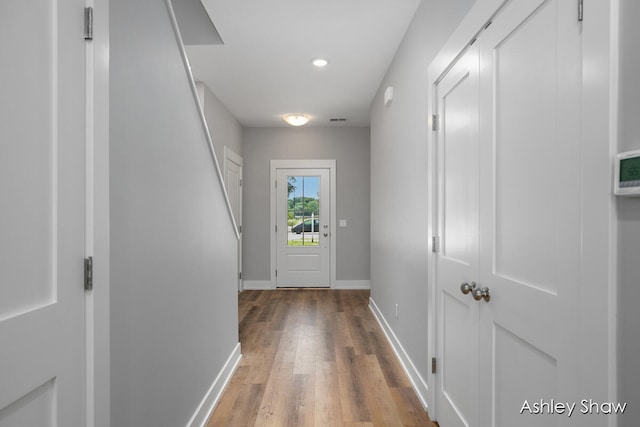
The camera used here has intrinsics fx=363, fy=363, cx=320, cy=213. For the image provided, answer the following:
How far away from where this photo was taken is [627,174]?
76 centimetres

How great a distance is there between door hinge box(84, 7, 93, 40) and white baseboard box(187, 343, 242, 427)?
1.71m

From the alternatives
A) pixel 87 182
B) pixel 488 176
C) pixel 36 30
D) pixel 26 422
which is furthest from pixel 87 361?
pixel 488 176

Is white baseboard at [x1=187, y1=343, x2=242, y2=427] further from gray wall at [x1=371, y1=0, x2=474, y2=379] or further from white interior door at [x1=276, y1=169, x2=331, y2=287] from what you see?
white interior door at [x1=276, y1=169, x2=331, y2=287]

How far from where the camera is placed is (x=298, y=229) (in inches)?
232

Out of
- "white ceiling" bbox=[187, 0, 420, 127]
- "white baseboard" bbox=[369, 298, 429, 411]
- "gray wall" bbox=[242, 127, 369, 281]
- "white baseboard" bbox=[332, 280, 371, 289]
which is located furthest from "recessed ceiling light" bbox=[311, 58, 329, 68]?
"white baseboard" bbox=[332, 280, 371, 289]

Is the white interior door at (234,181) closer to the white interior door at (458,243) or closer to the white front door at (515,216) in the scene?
the white interior door at (458,243)

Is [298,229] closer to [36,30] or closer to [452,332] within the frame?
[452,332]

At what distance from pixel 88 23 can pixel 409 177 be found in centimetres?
213

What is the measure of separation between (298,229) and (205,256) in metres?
3.82

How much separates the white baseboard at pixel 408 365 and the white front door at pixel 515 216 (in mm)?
362

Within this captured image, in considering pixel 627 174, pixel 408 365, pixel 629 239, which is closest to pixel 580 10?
pixel 627 174

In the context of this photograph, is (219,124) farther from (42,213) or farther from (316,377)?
(42,213)

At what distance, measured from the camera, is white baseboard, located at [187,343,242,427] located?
1912 mm

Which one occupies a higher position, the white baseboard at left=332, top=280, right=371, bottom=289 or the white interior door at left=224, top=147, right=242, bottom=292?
the white interior door at left=224, top=147, right=242, bottom=292
